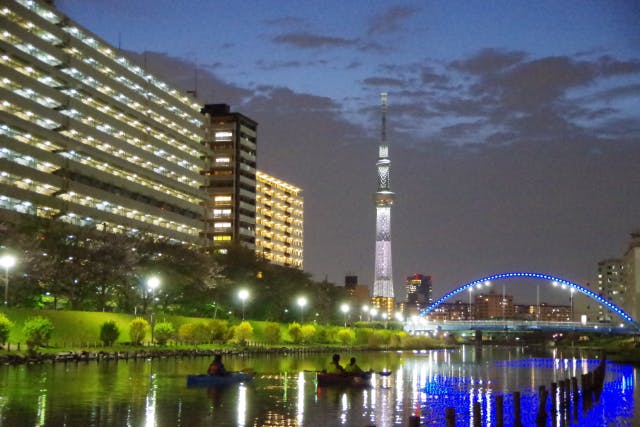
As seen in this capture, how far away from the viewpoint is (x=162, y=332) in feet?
315

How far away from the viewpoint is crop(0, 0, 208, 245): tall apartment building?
136 meters

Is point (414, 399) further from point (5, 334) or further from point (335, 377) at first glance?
point (5, 334)

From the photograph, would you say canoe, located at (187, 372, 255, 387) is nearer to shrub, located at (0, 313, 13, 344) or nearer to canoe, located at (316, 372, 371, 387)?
canoe, located at (316, 372, 371, 387)

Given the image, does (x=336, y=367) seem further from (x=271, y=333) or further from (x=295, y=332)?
(x=295, y=332)

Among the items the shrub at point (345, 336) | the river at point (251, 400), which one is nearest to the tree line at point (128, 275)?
the shrub at point (345, 336)

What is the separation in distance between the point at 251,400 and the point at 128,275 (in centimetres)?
6543

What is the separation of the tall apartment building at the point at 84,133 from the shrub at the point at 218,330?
1487 inches

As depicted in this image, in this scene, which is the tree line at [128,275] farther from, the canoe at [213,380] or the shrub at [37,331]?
the canoe at [213,380]

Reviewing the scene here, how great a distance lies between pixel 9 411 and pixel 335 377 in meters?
23.6

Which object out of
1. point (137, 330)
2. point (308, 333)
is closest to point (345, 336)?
point (308, 333)

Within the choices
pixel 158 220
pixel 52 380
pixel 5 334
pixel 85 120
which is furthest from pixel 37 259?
pixel 158 220

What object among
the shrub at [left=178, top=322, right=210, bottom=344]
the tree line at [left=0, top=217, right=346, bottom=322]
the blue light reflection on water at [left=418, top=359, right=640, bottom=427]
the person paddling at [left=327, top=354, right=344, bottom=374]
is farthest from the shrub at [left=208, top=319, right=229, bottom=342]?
the person paddling at [left=327, top=354, right=344, bottom=374]

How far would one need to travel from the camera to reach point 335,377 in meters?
55.8

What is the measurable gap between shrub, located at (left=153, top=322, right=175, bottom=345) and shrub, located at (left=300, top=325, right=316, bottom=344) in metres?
36.8
